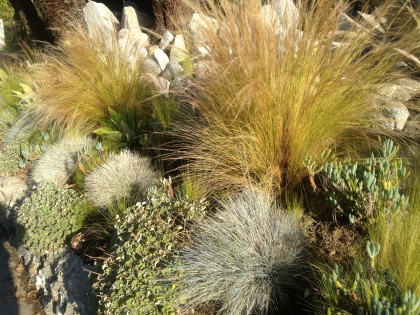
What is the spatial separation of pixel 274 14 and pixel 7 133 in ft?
14.0

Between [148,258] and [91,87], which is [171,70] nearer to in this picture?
[91,87]

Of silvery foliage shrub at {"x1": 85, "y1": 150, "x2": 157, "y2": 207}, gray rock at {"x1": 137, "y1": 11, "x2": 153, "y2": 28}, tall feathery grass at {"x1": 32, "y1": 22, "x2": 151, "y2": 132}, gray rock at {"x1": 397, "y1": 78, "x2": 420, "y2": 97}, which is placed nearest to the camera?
gray rock at {"x1": 397, "y1": 78, "x2": 420, "y2": 97}

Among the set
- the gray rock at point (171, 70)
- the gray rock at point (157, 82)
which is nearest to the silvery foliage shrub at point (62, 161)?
the gray rock at point (157, 82)

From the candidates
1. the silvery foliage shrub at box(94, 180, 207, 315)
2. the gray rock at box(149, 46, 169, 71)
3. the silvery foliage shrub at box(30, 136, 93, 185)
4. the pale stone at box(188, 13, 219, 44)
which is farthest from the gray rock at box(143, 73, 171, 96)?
the silvery foliage shrub at box(94, 180, 207, 315)

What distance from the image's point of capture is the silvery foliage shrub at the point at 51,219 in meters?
3.96

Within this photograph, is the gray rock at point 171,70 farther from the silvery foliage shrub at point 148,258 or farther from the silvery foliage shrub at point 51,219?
the silvery foliage shrub at point 148,258

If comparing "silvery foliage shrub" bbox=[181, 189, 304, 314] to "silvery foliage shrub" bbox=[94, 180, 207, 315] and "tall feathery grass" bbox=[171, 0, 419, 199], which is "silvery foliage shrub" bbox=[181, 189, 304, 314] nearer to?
"silvery foliage shrub" bbox=[94, 180, 207, 315]

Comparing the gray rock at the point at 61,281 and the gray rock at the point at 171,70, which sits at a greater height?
the gray rock at the point at 171,70

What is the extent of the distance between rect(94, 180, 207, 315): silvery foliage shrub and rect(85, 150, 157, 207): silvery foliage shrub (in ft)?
1.49

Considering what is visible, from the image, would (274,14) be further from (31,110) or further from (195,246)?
(31,110)

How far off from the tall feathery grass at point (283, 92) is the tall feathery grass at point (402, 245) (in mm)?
Answer: 835

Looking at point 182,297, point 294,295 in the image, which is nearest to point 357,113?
point 294,295

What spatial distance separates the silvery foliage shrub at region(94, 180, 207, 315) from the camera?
8.46 feet

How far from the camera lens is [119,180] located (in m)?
3.89
